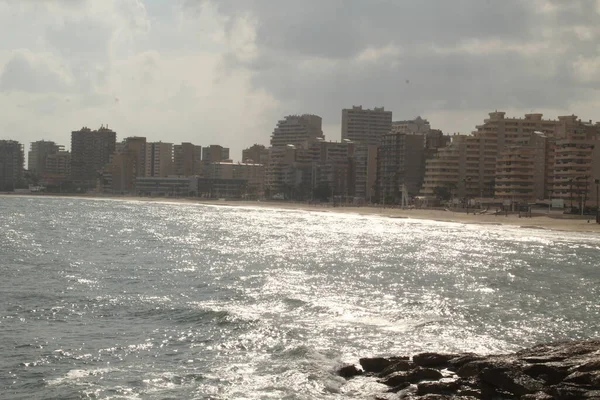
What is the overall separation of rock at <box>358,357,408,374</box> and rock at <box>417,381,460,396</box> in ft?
8.34

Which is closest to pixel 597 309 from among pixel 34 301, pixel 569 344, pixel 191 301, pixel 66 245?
pixel 569 344

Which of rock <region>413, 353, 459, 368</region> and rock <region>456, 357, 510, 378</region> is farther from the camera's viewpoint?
rock <region>413, 353, 459, 368</region>

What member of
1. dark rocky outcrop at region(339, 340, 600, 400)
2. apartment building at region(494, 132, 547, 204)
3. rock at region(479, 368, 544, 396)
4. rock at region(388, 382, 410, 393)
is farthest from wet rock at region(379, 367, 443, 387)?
apartment building at region(494, 132, 547, 204)

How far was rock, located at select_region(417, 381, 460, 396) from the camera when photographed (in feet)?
60.8

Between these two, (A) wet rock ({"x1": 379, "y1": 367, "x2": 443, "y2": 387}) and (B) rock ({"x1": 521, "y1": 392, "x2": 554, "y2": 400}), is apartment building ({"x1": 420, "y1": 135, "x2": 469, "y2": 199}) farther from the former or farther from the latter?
(B) rock ({"x1": 521, "y1": 392, "x2": 554, "y2": 400})

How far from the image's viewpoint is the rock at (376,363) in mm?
21375

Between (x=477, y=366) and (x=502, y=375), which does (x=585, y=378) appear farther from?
(x=477, y=366)

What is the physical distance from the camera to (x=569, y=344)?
68.8ft

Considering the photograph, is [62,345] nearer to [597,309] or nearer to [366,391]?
[366,391]

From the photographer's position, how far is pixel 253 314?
3092 centimetres

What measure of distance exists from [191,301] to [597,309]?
17194mm

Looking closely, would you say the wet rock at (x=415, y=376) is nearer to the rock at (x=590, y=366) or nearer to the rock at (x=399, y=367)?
the rock at (x=399, y=367)

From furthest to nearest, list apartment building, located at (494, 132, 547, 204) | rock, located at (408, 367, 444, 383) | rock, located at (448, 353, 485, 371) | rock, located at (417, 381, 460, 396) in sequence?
apartment building, located at (494, 132, 547, 204) → rock, located at (448, 353, 485, 371) → rock, located at (408, 367, 444, 383) → rock, located at (417, 381, 460, 396)

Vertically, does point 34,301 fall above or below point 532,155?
below
